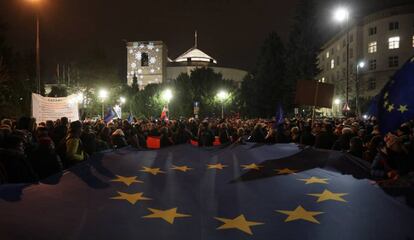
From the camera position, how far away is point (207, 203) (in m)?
5.30

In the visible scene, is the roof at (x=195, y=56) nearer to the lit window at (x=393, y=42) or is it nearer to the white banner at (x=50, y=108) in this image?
the lit window at (x=393, y=42)

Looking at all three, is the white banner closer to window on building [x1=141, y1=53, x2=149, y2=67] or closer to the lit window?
the lit window

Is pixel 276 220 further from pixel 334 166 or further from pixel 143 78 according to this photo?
pixel 143 78

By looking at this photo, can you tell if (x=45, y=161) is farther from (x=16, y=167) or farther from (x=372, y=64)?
(x=372, y=64)

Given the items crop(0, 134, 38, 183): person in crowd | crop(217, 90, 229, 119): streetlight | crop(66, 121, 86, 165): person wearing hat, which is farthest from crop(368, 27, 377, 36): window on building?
crop(0, 134, 38, 183): person in crowd

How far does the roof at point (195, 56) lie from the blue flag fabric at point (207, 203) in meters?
Answer: 128

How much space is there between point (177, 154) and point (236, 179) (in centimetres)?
237

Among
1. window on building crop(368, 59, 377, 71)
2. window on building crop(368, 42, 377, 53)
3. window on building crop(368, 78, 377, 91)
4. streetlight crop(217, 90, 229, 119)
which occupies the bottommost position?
streetlight crop(217, 90, 229, 119)

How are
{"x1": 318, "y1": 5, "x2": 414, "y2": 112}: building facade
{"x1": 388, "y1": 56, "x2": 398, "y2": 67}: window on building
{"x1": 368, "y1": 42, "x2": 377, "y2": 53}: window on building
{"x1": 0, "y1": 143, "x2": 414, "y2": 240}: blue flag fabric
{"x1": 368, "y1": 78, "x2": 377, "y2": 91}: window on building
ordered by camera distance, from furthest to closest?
1. {"x1": 368, "y1": 78, "x2": 377, "y2": 91}: window on building
2. {"x1": 368, "y1": 42, "x2": 377, "y2": 53}: window on building
3. {"x1": 388, "y1": 56, "x2": 398, "y2": 67}: window on building
4. {"x1": 318, "y1": 5, "x2": 414, "y2": 112}: building facade
5. {"x1": 0, "y1": 143, "x2": 414, "y2": 240}: blue flag fabric

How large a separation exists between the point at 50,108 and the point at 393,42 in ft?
219

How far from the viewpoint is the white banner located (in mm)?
15875

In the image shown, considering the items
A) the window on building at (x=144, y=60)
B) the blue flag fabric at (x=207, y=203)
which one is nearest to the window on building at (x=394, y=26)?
the window on building at (x=144, y=60)

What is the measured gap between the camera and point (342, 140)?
35.6 ft

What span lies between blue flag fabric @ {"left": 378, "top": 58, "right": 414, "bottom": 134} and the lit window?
6976 cm
